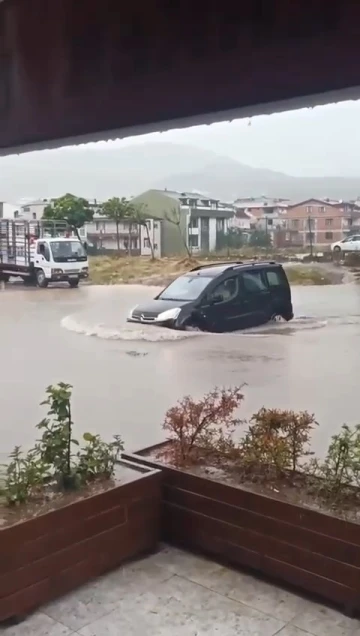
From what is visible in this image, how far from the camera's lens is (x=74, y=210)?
9.78 feet

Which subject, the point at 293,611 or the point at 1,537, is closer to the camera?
the point at 1,537

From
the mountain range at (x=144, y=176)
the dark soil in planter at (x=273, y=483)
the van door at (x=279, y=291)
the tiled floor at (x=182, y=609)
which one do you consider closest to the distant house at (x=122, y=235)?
the mountain range at (x=144, y=176)

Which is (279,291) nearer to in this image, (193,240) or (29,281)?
(193,240)

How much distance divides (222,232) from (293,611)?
159 centimetres

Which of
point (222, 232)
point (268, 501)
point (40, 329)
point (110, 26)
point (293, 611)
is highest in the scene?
point (110, 26)

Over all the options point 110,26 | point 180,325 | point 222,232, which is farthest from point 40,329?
point 110,26

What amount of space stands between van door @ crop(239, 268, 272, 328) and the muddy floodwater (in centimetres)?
5

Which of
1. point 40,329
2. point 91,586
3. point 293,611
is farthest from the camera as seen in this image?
point 40,329

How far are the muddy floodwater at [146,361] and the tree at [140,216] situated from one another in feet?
0.76

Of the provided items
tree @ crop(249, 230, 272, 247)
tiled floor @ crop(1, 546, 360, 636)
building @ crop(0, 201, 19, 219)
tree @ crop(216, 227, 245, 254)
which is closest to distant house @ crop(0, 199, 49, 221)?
building @ crop(0, 201, 19, 219)

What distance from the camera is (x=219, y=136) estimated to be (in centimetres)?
265

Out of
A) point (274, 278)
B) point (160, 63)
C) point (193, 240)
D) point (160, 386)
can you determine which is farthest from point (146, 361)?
point (160, 63)

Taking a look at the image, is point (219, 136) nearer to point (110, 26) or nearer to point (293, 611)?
point (110, 26)

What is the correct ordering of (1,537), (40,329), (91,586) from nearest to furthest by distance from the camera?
(1,537) < (91,586) < (40,329)
